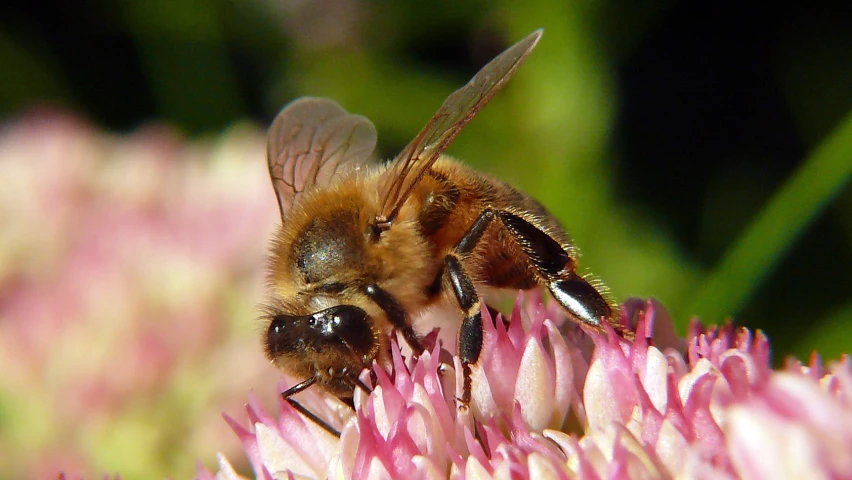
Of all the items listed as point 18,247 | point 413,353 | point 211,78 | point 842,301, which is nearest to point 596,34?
point 842,301

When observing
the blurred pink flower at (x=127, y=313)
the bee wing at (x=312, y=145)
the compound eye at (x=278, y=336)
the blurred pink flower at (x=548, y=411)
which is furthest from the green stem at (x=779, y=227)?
the compound eye at (x=278, y=336)

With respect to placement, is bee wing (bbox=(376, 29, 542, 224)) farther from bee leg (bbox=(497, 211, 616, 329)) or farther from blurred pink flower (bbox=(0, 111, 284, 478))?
blurred pink flower (bbox=(0, 111, 284, 478))

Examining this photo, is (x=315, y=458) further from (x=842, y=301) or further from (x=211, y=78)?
(x=211, y=78)

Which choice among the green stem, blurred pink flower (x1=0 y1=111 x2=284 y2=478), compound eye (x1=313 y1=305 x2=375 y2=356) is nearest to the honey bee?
compound eye (x1=313 y1=305 x2=375 y2=356)

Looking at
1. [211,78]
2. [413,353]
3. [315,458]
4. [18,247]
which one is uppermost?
[413,353]

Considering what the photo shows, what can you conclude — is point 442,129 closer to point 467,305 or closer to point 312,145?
point 467,305

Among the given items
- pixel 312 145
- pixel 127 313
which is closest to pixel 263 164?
pixel 127 313
